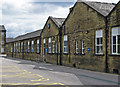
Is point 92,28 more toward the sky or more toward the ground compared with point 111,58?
more toward the sky

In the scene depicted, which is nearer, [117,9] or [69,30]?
[117,9]

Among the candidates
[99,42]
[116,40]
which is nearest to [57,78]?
[116,40]

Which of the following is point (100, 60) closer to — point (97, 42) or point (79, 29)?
point (97, 42)

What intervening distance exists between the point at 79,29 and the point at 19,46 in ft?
122

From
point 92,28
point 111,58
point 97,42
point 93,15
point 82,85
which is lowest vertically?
point 82,85

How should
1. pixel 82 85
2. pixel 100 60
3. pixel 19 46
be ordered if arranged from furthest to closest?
pixel 19 46 → pixel 100 60 → pixel 82 85

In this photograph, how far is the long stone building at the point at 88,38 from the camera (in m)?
18.8

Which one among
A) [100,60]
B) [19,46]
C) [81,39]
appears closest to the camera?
[100,60]

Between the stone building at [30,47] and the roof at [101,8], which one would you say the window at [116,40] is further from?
the stone building at [30,47]

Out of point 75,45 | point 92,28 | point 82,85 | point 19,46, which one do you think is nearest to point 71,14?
point 75,45

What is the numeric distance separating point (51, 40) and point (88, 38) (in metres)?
12.6

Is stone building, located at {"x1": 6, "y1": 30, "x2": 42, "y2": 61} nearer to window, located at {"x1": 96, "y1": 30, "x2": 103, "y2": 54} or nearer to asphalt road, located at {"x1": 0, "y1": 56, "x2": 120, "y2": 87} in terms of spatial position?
window, located at {"x1": 96, "y1": 30, "x2": 103, "y2": 54}

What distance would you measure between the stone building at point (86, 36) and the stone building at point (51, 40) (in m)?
2.47

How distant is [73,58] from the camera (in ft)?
85.1
